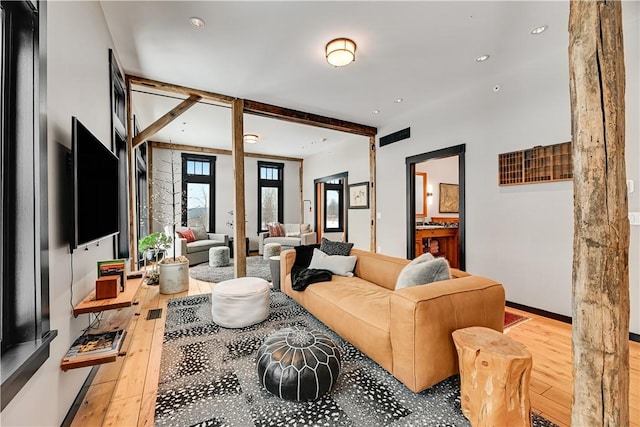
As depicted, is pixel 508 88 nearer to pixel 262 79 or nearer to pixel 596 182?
pixel 596 182

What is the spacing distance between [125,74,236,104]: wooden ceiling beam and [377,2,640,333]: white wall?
3409mm

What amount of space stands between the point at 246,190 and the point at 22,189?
A: 6859 millimetres

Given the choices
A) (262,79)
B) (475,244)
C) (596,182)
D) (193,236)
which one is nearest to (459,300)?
(596,182)

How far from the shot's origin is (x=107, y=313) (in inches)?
96.8

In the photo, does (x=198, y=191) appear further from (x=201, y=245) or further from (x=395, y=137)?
(x=395, y=137)

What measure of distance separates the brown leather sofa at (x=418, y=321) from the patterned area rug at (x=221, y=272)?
8.77 feet

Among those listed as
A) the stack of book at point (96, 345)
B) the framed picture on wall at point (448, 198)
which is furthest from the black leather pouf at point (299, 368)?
the framed picture on wall at point (448, 198)

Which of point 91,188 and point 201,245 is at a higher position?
point 91,188

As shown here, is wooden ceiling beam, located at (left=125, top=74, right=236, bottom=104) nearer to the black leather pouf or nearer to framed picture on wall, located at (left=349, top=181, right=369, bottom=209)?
framed picture on wall, located at (left=349, top=181, right=369, bottom=209)

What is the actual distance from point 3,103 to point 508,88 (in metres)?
4.58

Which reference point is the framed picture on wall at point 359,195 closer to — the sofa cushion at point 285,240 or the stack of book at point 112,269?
the sofa cushion at point 285,240

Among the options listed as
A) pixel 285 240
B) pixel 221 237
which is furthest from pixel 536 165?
pixel 221 237

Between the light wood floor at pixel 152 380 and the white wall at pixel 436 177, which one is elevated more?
the white wall at pixel 436 177

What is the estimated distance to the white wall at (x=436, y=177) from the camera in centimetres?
626
